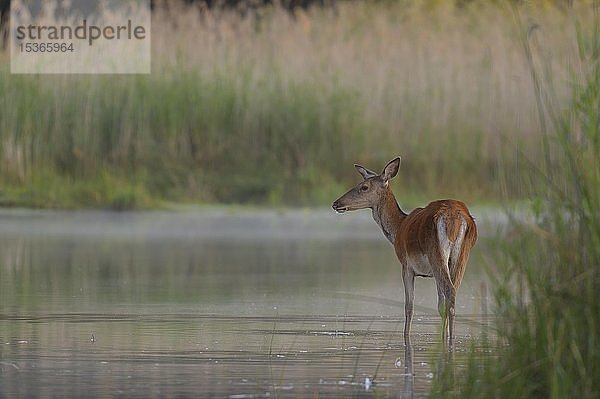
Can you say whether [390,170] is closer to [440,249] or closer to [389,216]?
[389,216]

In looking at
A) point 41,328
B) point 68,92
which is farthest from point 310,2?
point 41,328

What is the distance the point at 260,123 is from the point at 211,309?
316 inches

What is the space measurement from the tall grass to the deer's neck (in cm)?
384

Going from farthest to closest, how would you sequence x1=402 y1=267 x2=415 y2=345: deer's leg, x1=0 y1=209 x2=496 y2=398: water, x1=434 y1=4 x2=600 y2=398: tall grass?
x1=402 y1=267 x2=415 y2=345: deer's leg, x1=0 y1=209 x2=496 y2=398: water, x1=434 y1=4 x2=600 y2=398: tall grass

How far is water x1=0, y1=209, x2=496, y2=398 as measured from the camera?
23.4 feet

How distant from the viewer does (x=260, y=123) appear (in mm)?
17688

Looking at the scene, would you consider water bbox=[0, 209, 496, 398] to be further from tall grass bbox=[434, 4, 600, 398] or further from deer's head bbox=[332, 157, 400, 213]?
deer's head bbox=[332, 157, 400, 213]

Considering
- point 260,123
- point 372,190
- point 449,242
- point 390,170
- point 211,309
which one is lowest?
point 211,309

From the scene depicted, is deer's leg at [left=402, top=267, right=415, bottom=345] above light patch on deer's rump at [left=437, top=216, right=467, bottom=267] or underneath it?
underneath

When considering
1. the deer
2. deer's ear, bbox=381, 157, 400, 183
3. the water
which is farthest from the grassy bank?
the deer

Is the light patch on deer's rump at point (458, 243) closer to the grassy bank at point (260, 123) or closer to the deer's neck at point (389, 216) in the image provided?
the deer's neck at point (389, 216)

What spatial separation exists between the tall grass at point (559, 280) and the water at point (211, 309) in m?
0.22

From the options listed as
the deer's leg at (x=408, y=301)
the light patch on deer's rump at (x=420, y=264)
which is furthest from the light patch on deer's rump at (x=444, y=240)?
the deer's leg at (x=408, y=301)

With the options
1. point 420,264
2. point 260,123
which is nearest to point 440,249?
point 420,264
